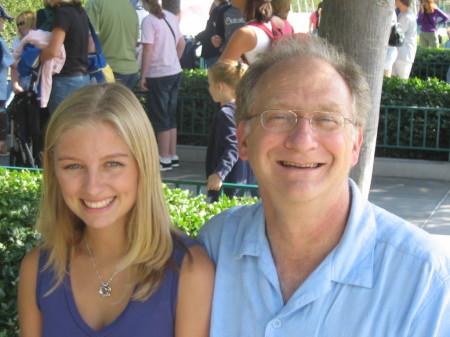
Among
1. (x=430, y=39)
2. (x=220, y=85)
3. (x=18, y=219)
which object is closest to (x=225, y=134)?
(x=220, y=85)

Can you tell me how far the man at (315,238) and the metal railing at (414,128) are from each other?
266 inches

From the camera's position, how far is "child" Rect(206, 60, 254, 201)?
5.15 meters

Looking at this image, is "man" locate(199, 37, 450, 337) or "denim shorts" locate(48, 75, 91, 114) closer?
"man" locate(199, 37, 450, 337)

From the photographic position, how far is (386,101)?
365 inches

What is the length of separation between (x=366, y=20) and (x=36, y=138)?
4.72 meters

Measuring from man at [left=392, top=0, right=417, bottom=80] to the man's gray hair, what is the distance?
10.3 meters

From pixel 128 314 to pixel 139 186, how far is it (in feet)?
1.45

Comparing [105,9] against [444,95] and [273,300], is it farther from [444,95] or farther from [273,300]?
[273,300]

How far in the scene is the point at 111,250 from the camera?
2660mm

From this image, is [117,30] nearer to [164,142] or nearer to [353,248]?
[164,142]

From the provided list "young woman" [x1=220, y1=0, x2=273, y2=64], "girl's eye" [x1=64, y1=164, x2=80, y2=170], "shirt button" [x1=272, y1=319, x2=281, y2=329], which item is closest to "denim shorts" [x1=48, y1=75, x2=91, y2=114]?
"young woman" [x1=220, y1=0, x2=273, y2=64]

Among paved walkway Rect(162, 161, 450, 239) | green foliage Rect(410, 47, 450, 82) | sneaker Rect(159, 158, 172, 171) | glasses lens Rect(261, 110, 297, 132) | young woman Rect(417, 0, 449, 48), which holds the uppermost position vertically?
young woman Rect(417, 0, 449, 48)

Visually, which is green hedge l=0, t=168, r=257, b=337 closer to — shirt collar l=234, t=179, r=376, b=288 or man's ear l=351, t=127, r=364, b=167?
shirt collar l=234, t=179, r=376, b=288

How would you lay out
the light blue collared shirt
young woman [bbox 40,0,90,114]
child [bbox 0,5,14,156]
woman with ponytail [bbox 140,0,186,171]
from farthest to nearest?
1. child [bbox 0,5,14,156]
2. woman with ponytail [bbox 140,0,186,171]
3. young woman [bbox 40,0,90,114]
4. the light blue collared shirt
